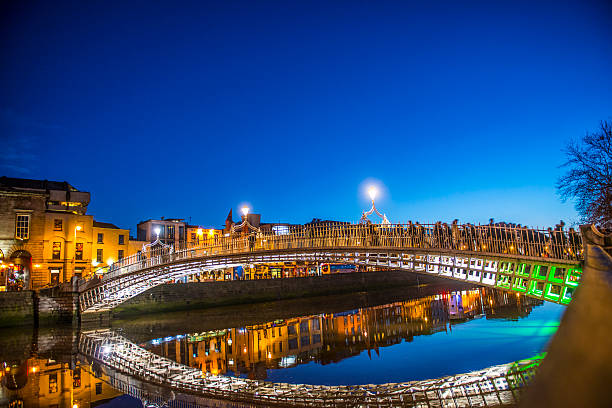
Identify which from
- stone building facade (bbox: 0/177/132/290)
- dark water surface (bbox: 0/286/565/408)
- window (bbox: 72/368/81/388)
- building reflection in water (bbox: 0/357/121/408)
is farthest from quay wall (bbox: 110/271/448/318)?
window (bbox: 72/368/81/388)

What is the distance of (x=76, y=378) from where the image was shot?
14.4m

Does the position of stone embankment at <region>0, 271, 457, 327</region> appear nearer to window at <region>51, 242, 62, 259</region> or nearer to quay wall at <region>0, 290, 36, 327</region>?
quay wall at <region>0, 290, 36, 327</region>

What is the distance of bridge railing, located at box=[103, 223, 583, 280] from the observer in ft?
40.1

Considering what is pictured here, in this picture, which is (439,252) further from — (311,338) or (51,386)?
(51,386)

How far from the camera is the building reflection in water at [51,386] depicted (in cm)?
1172

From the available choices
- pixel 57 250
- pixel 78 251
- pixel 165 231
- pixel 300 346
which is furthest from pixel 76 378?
pixel 165 231

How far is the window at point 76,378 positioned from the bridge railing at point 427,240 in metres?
10.1

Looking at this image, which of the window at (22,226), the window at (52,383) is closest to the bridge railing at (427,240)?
the window at (52,383)

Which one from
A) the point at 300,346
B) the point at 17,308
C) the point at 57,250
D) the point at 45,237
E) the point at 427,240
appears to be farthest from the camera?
the point at 57,250

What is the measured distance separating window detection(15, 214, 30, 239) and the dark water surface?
1178cm

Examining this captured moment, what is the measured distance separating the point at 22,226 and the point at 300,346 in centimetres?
3008

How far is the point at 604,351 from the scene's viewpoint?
147cm

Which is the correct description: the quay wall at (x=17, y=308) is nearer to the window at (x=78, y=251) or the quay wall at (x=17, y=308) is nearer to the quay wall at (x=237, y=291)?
the quay wall at (x=237, y=291)

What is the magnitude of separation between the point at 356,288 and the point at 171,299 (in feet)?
75.9
